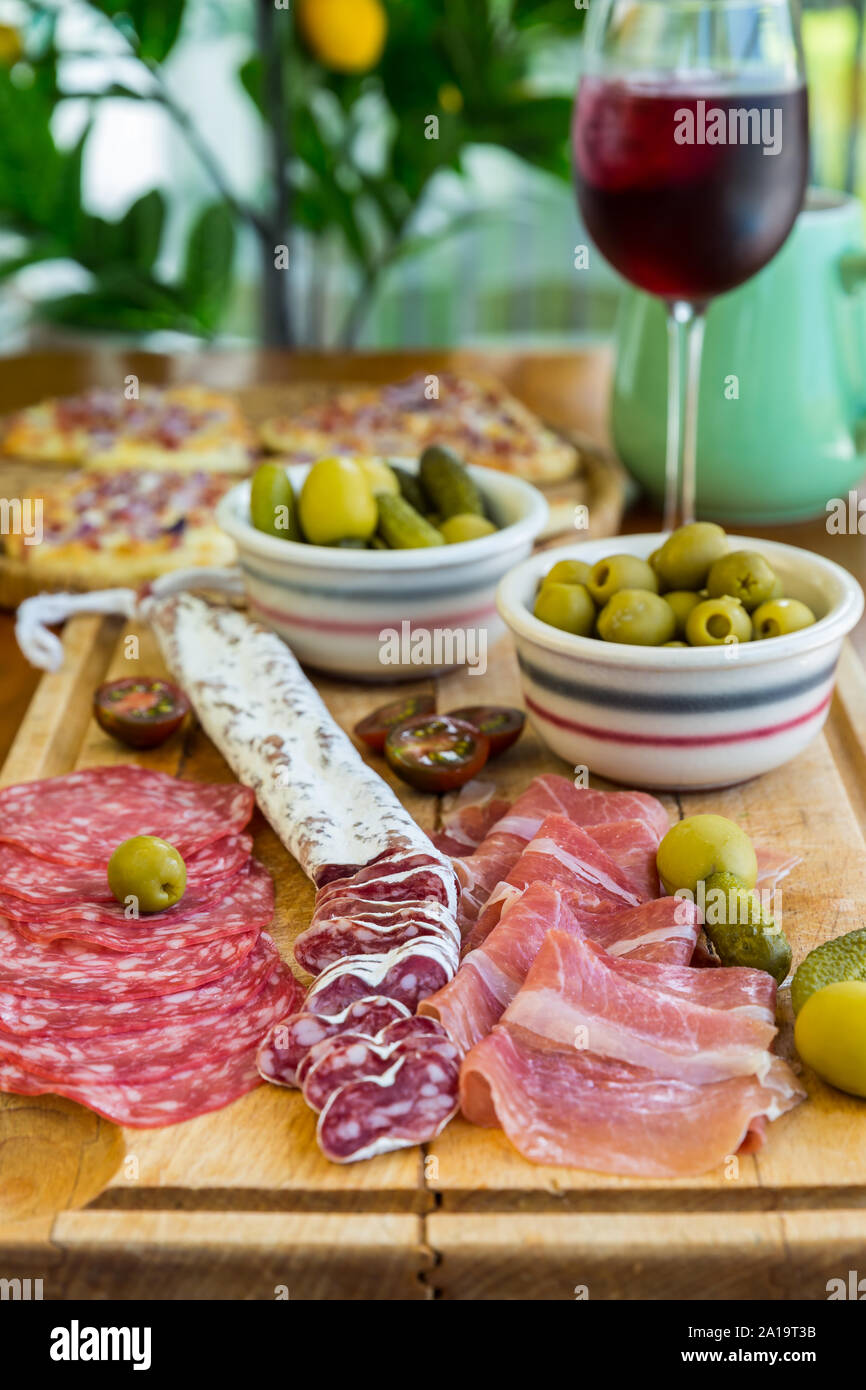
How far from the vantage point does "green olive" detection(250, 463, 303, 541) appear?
5.16 ft

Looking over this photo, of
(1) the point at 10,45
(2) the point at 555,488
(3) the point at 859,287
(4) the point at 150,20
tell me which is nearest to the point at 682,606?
(3) the point at 859,287

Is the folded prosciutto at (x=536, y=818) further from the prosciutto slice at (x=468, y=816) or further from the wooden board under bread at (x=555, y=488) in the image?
the wooden board under bread at (x=555, y=488)

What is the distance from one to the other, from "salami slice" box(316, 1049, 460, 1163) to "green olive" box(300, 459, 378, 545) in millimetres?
726

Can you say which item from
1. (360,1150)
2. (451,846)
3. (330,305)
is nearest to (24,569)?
(451,846)

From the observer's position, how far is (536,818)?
49.1 inches

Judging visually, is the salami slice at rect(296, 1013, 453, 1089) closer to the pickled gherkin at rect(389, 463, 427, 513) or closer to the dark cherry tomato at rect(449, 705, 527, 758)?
the dark cherry tomato at rect(449, 705, 527, 758)

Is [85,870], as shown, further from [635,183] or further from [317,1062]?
[635,183]

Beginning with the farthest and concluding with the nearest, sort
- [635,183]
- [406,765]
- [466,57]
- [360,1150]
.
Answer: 1. [466,57]
2. [635,183]
3. [406,765]
4. [360,1150]

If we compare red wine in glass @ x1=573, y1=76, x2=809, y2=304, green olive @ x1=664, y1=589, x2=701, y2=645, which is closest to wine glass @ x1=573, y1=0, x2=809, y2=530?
red wine in glass @ x1=573, y1=76, x2=809, y2=304

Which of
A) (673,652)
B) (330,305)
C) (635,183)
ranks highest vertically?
(635,183)

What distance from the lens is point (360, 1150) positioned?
0.90m

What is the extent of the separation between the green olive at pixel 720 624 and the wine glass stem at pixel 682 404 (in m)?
0.32

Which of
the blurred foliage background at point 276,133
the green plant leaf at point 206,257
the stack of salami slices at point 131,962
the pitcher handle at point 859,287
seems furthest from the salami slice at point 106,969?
the green plant leaf at point 206,257
